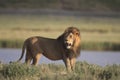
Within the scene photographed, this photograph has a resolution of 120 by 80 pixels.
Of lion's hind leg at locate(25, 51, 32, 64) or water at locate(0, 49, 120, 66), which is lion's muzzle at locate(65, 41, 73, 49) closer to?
lion's hind leg at locate(25, 51, 32, 64)

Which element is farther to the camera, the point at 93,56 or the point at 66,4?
the point at 66,4

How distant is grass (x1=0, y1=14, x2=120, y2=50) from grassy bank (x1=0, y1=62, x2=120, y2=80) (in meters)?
15.2

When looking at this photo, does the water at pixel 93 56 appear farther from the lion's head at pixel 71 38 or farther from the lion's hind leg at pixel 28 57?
the lion's head at pixel 71 38

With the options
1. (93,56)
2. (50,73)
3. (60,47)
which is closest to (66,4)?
(93,56)

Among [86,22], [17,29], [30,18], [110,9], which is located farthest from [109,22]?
[110,9]

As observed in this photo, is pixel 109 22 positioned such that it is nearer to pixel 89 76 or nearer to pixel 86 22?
pixel 86 22

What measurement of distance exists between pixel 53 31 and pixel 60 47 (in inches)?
962

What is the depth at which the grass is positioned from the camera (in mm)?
33531

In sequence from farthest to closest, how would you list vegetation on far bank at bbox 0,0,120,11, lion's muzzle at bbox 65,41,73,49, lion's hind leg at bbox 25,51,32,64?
vegetation on far bank at bbox 0,0,120,11 < lion's hind leg at bbox 25,51,32,64 < lion's muzzle at bbox 65,41,73,49

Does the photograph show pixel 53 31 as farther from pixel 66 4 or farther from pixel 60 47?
pixel 66 4

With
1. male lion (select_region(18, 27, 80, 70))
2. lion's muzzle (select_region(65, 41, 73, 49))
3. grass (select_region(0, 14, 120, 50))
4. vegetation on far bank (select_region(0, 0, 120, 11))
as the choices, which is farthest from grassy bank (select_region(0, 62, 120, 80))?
vegetation on far bank (select_region(0, 0, 120, 11))

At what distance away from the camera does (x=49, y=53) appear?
16.9 meters

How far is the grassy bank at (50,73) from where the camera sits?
1530cm

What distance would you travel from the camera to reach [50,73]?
15891 mm
